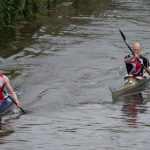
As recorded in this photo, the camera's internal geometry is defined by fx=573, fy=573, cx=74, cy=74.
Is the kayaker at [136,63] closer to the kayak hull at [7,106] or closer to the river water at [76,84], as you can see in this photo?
the river water at [76,84]

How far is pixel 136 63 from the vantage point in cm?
1753

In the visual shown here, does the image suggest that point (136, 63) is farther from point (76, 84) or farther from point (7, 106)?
point (7, 106)

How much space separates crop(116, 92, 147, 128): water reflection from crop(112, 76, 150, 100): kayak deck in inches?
6.7

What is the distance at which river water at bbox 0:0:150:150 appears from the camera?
11.6 meters

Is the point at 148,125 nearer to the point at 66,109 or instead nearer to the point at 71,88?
the point at 66,109

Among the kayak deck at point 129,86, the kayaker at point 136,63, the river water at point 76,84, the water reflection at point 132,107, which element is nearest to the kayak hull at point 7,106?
the river water at point 76,84

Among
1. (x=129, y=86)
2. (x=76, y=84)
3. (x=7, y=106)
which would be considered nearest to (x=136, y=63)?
(x=129, y=86)

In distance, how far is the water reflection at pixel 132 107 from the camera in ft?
43.2

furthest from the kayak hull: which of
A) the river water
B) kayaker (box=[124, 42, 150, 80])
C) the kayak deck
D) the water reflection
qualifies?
kayaker (box=[124, 42, 150, 80])

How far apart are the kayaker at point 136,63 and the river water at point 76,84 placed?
1.78ft

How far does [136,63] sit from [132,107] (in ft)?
9.32

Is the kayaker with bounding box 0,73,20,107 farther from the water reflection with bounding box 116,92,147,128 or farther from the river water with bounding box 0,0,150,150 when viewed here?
the water reflection with bounding box 116,92,147,128

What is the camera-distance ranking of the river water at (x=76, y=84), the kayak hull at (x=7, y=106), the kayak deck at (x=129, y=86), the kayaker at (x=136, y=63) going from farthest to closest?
the kayaker at (x=136, y=63) < the kayak deck at (x=129, y=86) < the kayak hull at (x=7, y=106) < the river water at (x=76, y=84)

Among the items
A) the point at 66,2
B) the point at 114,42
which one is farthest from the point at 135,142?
the point at 66,2
